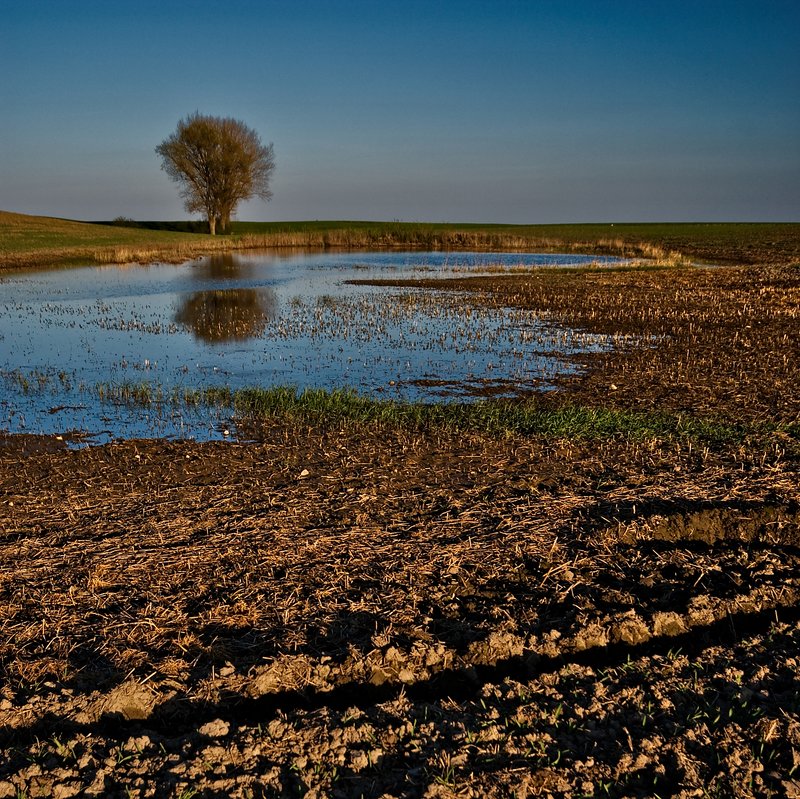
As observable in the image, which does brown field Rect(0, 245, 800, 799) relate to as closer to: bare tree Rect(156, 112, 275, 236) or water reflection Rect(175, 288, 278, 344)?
water reflection Rect(175, 288, 278, 344)

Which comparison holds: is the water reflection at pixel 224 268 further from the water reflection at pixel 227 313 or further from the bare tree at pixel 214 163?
the bare tree at pixel 214 163

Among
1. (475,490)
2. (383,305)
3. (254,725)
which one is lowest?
(254,725)

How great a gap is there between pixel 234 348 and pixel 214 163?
66823mm

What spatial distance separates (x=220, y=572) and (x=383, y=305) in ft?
63.6

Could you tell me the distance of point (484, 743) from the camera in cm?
341

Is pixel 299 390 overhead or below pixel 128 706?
overhead

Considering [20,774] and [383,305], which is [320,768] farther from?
[383,305]

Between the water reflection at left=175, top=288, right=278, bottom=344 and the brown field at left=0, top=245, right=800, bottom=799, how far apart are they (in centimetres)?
1002

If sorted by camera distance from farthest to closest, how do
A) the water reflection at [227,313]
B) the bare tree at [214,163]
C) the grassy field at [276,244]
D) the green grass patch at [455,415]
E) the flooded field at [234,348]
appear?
the bare tree at [214,163], the grassy field at [276,244], the water reflection at [227,313], the flooded field at [234,348], the green grass patch at [455,415]

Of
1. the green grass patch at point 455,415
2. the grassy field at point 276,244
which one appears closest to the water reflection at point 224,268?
the grassy field at point 276,244

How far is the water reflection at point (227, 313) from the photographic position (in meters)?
18.5

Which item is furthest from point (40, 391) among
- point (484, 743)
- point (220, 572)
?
point (484, 743)

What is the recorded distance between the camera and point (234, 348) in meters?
16.4

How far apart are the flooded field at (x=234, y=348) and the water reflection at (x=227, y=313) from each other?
69 mm
